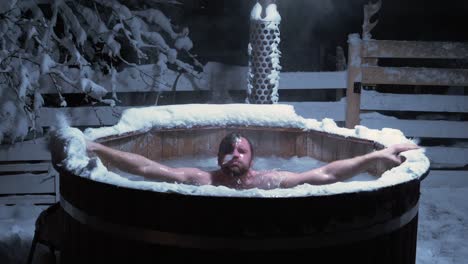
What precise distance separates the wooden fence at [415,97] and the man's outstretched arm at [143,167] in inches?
138

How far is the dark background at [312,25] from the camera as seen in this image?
25.1ft

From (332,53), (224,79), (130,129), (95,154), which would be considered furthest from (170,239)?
(332,53)

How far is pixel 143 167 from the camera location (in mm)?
3613

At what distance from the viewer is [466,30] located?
8.21 meters

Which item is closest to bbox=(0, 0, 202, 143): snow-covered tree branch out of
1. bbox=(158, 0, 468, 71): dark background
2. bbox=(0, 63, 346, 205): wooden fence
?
bbox=(0, 63, 346, 205): wooden fence

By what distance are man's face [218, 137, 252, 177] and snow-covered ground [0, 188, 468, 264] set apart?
1594 millimetres

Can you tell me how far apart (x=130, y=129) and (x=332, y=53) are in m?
4.68

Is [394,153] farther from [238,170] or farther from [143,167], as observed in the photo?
[143,167]

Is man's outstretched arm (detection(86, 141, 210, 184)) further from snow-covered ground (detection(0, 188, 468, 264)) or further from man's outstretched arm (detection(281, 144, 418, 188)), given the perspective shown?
snow-covered ground (detection(0, 188, 468, 264))

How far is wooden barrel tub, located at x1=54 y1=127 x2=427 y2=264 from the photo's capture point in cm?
219

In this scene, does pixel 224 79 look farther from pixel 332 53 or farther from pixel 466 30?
pixel 466 30

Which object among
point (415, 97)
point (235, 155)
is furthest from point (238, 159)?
point (415, 97)

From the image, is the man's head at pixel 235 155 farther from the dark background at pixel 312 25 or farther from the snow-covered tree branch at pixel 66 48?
the dark background at pixel 312 25

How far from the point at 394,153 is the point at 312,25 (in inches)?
192
